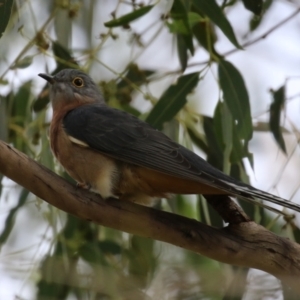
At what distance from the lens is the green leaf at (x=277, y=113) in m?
4.38

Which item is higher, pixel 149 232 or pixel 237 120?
pixel 237 120

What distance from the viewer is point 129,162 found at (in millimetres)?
3668

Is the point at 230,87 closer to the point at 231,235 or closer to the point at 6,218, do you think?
the point at 231,235

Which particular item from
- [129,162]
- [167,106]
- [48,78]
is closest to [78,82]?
[48,78]

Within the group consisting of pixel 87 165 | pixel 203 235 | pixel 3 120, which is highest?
pixel 3 120

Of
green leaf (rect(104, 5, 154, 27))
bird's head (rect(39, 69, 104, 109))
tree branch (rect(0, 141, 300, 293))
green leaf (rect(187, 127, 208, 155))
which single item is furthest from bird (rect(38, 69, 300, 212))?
green leaf (rect(187, 127, 208, 155))

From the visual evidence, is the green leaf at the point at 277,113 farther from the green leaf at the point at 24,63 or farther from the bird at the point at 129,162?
the green leaf at the point at 24,63

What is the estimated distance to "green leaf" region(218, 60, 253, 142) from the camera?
13.2 feet

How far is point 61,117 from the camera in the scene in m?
4.20

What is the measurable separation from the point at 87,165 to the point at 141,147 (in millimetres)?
306

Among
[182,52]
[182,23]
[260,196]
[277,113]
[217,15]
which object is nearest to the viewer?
[260,196]

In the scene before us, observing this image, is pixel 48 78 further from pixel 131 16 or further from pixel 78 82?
pixel 131 16

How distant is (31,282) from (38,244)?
0.26m

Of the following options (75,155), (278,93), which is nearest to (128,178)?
(75,155)
